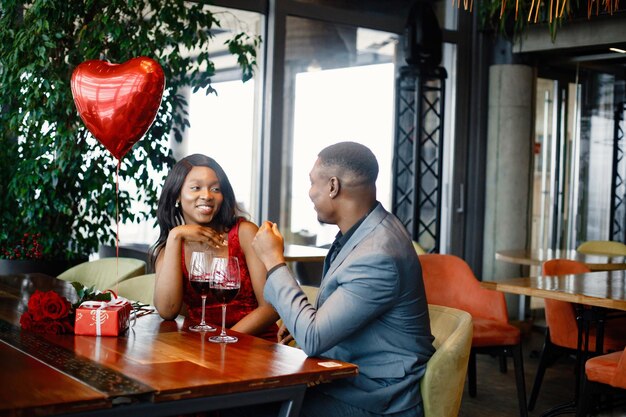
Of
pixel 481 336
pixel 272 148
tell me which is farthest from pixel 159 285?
pixel 272 148

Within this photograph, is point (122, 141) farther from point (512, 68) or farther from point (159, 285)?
point (512, 68)

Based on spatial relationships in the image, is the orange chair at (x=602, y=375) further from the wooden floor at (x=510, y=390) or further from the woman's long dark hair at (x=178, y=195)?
the woman's long dark hair at (x=178, y=195)

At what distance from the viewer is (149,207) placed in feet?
19.8

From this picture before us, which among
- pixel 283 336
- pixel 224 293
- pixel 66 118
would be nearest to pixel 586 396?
pixel 283 336

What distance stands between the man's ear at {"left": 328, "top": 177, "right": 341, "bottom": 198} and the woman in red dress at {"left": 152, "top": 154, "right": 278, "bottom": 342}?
616 millimetres

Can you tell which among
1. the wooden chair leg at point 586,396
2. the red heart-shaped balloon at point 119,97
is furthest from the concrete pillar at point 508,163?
the red heart-shaped balloon at point 119,97

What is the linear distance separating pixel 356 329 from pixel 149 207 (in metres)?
4.03

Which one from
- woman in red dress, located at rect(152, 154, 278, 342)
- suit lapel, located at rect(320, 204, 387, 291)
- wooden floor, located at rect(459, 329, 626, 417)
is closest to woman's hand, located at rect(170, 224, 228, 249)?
woman in red dress, located at rect(152, 154, 278, 342)

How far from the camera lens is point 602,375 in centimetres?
358

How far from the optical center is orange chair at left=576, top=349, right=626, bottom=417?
11.3ft

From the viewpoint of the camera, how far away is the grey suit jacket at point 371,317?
2209mm

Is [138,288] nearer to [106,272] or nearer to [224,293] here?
[106,272]

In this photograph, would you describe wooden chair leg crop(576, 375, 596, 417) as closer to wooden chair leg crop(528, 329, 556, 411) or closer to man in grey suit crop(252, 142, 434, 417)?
wooden chair leg crop(528, 329, 556, 411)

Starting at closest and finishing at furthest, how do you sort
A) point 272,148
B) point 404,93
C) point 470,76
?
point 272,148 < point 404,93 < point 470,76
